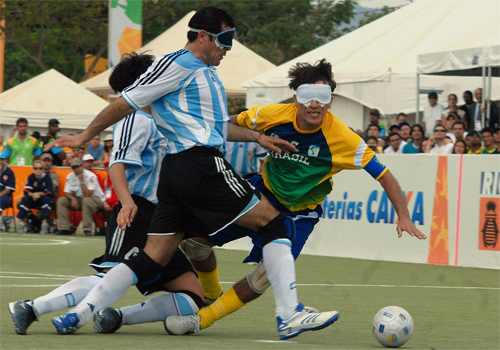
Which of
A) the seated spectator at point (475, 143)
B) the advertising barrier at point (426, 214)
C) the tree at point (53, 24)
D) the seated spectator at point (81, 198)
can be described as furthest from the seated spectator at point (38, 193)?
the tree at point (53, 24)

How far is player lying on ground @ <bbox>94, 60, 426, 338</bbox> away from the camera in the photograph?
5285mm

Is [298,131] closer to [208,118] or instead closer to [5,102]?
[208,118]

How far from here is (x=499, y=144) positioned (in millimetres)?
12227

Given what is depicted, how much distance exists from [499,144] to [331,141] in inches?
296

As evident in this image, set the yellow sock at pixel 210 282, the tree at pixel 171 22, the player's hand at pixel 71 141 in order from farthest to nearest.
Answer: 1. the tree at pixel 171 22
2. the yellow sock at pixel 210 282
3. the player's hand at pixel 71 141

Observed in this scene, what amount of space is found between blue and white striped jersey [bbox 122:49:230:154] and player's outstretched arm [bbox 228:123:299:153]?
446 mm

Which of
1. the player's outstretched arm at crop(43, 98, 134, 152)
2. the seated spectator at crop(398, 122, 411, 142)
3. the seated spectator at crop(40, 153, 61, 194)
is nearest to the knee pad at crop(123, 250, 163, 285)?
the player's outstretched arm at crop(43, 98, 134, 152)

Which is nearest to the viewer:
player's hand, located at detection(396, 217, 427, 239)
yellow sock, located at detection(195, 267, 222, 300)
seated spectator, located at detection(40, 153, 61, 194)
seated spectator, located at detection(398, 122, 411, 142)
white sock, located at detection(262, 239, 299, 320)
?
white sock, located at detection(262, 239, 299, 320)

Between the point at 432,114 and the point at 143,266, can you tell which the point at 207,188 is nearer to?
the point at 143,266

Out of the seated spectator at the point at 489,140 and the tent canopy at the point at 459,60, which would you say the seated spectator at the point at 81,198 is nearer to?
the tent canopy at the point at 459,60

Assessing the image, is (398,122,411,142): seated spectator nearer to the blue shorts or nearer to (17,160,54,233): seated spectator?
(17,160,54,233): seated spectator

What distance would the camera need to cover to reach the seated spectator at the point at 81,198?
1616 centimetres

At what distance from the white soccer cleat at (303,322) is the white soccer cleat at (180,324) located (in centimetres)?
66

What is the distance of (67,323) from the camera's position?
16.1 feet
